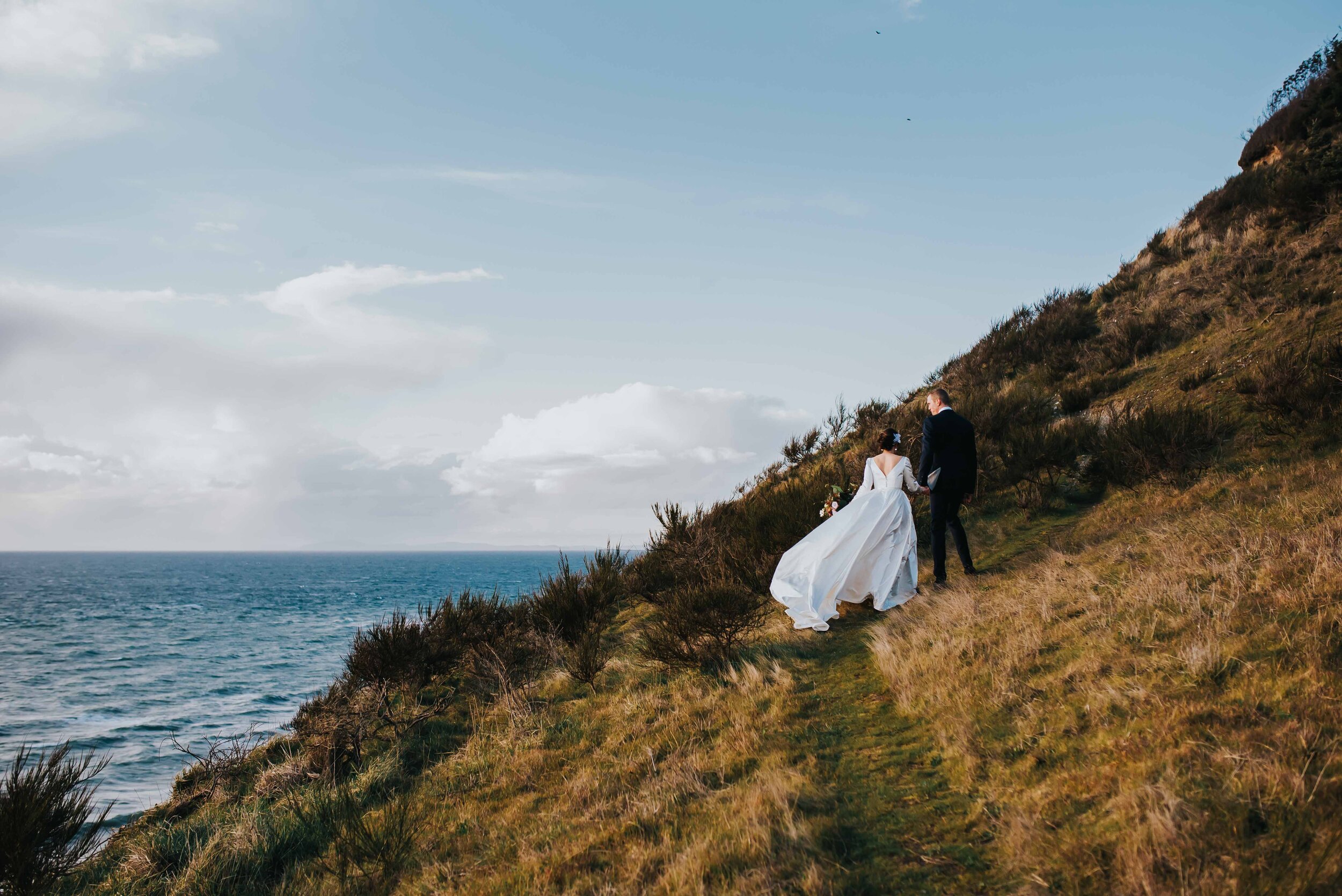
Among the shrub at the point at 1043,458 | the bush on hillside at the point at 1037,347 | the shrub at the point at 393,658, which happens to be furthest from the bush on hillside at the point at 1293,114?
the shrub at the point at 393,658

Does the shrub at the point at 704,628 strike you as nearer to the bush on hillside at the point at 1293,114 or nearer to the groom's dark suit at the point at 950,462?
the groom's dark suit at the point at 950,462

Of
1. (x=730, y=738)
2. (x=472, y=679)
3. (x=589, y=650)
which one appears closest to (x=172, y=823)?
(x=472, y=679)

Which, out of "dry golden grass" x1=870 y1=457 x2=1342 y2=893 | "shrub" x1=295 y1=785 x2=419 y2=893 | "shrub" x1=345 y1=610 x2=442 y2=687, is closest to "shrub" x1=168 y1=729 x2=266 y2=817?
"shrub" x1=345 y1=610 x2=442 y2=687

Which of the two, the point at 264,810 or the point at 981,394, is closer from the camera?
the point at 264,810

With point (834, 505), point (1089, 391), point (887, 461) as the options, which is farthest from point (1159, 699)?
point (1089, 391)

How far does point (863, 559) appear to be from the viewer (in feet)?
25.5

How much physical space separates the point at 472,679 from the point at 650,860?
6.54 metres

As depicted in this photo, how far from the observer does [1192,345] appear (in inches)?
523

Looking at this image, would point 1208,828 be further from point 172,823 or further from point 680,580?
point 172,823

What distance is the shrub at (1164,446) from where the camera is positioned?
9.23 metres

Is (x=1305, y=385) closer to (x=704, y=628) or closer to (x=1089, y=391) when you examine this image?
(x=1089, y=391)

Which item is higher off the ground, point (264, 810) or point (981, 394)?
A: point (981, 394)

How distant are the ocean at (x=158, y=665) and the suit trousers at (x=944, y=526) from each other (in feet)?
20.4

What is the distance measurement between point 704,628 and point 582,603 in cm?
334
